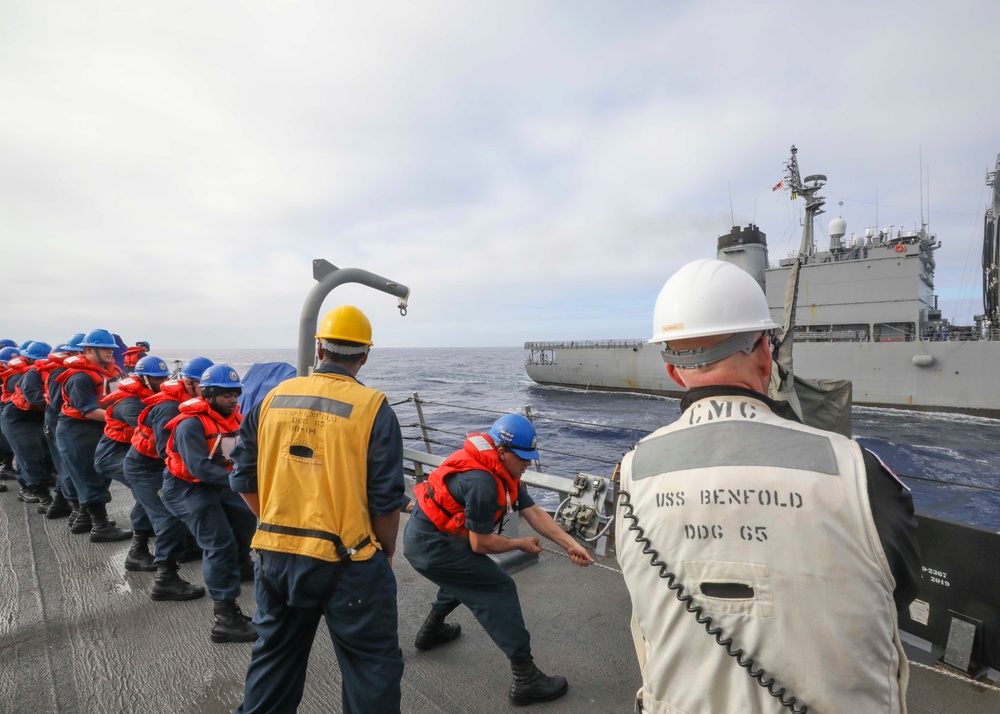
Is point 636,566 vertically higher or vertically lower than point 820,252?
lower

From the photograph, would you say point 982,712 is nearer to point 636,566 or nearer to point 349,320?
point 636,566

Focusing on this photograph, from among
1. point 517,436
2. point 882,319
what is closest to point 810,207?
point 882,319

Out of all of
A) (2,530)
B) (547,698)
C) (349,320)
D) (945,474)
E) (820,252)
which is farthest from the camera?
(820,252)

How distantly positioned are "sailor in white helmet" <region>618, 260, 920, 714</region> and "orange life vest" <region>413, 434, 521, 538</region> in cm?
174

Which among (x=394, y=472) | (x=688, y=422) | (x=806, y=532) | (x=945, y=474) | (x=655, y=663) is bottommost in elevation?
(x=945, y=474)

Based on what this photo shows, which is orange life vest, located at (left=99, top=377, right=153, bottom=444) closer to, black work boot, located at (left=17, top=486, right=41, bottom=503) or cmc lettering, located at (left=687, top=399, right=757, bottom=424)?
black work boot, located at (left=17, top=486, right=41, bottom=503)

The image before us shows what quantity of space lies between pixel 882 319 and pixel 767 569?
31.9 m

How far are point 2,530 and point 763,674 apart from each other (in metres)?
7.66

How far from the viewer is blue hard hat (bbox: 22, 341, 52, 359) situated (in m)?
6.68

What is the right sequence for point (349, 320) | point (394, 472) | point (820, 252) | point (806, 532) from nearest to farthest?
1. point (806, 532)
2. point (394, 472)
3. point (349, 320)
4. point (820, 252)

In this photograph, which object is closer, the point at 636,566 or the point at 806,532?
the point at 806,532

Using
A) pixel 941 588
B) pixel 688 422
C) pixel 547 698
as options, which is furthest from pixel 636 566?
pixel 941 588

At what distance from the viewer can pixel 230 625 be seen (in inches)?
135

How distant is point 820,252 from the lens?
1166 inches
